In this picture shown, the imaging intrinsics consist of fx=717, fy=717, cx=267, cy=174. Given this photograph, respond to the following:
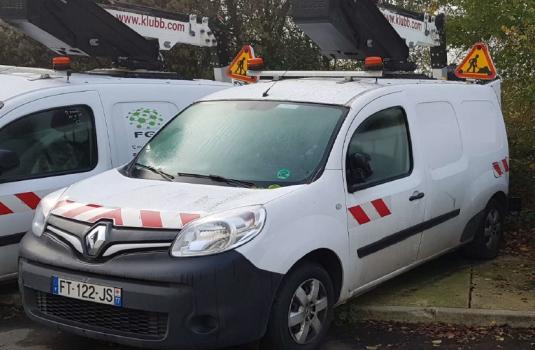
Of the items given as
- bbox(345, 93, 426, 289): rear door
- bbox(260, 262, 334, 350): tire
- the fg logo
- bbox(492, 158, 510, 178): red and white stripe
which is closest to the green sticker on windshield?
bbox(345, 93, 426, 289): rear door

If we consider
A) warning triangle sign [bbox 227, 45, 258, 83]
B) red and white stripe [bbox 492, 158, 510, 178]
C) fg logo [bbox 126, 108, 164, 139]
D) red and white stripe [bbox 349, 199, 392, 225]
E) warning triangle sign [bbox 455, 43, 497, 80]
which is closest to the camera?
red and white stripe [bbox 349, 199, 392, 225]

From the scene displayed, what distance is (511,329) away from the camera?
497cm

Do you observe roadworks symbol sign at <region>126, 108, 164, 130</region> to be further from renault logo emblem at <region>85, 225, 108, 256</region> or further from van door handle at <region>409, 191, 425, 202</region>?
van door handle at <region>409, 191, 425, 202</region>

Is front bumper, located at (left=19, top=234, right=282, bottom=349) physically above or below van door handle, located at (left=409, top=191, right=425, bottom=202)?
below

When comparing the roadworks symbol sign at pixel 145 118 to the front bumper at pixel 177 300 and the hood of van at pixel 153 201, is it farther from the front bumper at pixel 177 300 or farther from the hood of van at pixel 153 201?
the front bumper at pixel 177 300

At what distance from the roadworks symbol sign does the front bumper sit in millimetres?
2345

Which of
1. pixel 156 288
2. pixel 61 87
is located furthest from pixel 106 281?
pixel 61 87

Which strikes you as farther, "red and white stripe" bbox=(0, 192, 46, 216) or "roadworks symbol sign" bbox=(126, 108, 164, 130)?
"roadworks symbol sign" bbox=(126, 108, 164, 130)

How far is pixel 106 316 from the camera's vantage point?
4043 millimetres

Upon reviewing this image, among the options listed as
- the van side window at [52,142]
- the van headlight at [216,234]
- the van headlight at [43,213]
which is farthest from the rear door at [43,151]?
the van headlight at [216,234]

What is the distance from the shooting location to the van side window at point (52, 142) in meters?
5.45

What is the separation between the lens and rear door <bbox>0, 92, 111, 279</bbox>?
5320 millimetres

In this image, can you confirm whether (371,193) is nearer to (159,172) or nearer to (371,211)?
(371,211)

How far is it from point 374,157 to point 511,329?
152 centimetres
